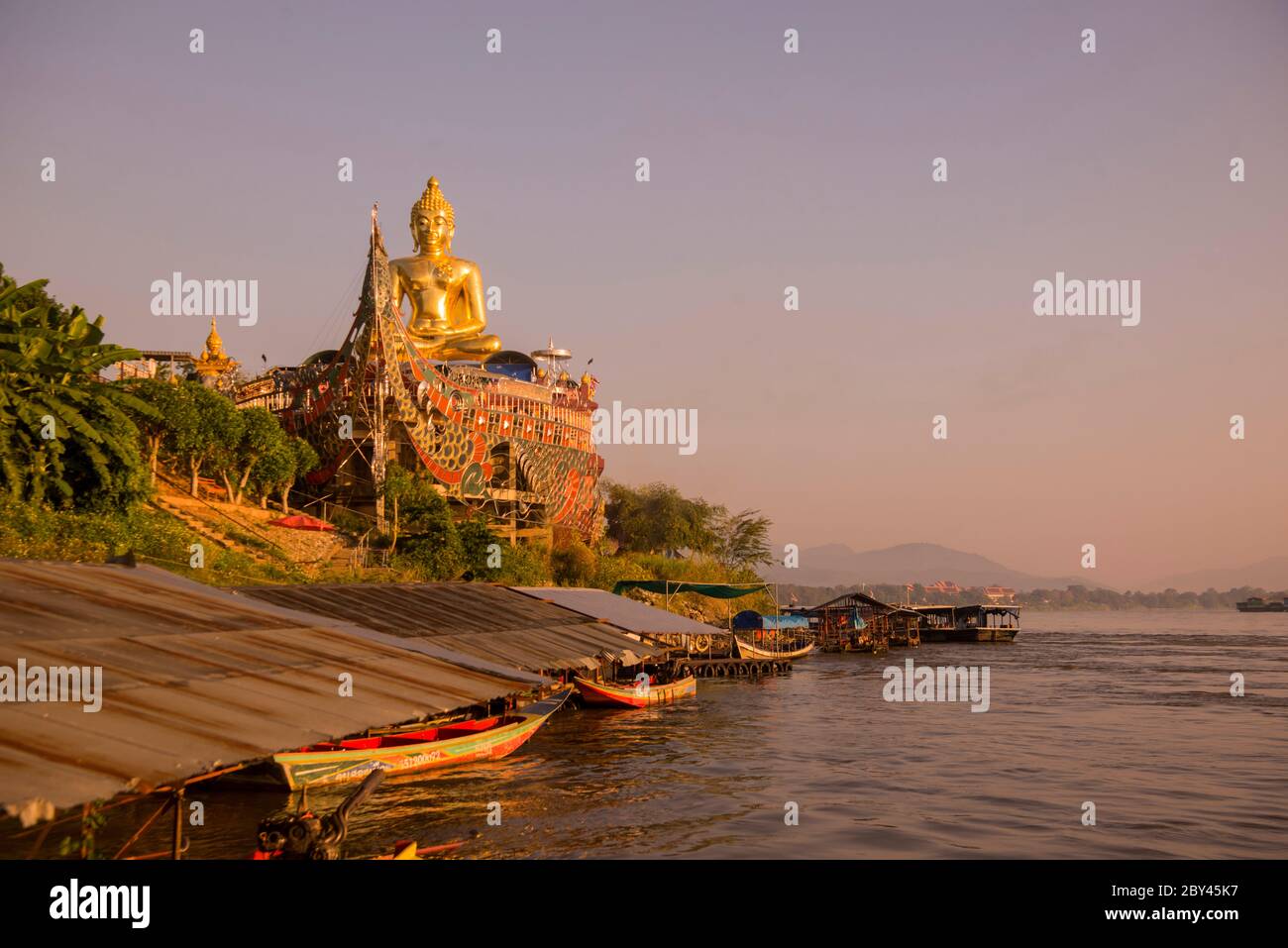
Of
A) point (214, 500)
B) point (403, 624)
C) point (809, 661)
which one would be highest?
point (214, 500)

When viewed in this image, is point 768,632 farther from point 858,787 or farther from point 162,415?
point 858,787

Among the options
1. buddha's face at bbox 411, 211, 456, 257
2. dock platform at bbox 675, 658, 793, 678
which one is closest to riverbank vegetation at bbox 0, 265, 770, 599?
dock platform at bbox 675, 658, 793, 678

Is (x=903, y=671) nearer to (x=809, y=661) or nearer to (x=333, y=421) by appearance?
(x=809, y=661)

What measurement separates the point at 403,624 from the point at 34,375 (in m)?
10.4

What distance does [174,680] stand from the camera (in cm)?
812

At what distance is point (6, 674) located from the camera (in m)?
7.19

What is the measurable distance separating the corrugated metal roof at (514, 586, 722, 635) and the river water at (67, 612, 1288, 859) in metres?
2.63

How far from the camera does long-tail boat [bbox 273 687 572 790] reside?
16344mm

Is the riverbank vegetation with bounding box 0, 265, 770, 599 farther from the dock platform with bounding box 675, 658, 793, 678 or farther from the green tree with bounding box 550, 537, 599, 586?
the dock platform with bounding box 675, 658, 793, 678

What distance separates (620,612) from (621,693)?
3144mm

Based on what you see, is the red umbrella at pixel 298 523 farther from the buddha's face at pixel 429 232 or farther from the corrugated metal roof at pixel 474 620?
the buddha's face at pixel 429 232

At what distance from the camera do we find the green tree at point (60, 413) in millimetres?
22078
